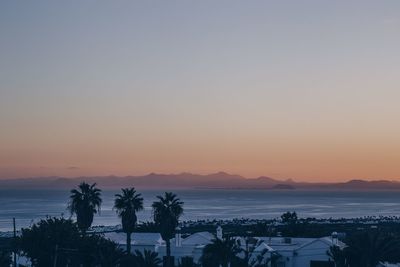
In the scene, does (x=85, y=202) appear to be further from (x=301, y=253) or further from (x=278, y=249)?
(x=301, y=253)

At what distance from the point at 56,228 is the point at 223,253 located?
1273cm

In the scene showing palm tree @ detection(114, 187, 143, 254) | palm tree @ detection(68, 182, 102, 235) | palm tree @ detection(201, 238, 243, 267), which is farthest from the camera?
palm tree @ detection(68, 182, 102, 235)

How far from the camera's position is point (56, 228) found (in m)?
50.7

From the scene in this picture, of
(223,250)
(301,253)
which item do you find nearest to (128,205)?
(301,253)

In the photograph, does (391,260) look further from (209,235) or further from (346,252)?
(209,235)

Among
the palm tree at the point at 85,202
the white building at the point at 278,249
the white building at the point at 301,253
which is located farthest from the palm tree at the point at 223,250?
the palm tree at the point at 85,202

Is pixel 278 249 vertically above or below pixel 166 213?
below

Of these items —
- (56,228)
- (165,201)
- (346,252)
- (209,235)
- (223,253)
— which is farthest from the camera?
(209,235)

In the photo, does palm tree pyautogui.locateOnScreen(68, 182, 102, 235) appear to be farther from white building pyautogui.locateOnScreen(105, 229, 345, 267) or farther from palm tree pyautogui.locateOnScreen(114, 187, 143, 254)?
white building pyautogui.locateOnScreen(105, 229, 345, 267)

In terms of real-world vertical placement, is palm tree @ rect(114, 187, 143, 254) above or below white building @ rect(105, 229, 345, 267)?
above

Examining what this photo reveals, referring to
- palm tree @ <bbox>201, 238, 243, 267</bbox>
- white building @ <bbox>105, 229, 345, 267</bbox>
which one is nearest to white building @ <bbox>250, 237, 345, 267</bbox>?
white building @ <bbox>105, 229, 345, 267</bbox>

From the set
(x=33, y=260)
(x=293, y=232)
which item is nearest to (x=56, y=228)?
(x=33, y=260)

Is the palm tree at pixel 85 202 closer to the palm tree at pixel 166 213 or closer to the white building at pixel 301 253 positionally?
the palm tree at pixel 166 213

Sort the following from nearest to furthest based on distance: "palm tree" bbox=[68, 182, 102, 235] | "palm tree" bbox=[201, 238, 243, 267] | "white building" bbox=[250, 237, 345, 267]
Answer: "palm tree" bbox=[201, 238, 243, 267]
"white building" bbox=[250, 237, 345, 267]
"palm tree" bbox=[68, 182, 102, 235]
